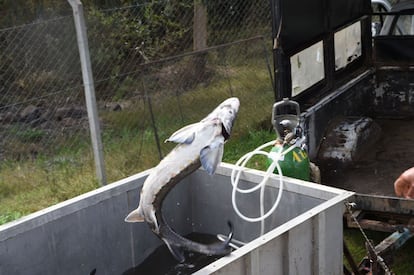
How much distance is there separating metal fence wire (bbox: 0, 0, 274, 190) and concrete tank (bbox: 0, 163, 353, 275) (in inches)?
106

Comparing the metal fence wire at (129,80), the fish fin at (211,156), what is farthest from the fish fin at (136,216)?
the metal fence wire at (129,80)

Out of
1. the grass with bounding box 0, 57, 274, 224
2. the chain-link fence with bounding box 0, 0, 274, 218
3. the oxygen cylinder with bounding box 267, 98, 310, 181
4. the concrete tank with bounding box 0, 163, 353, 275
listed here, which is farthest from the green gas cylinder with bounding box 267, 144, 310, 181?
the chain-link fence with bounding box 0, 0, 274, 218

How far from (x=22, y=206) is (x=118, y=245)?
8.76 feet

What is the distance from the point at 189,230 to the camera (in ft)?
14.6

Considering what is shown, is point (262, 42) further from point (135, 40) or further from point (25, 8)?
point (25, 8)

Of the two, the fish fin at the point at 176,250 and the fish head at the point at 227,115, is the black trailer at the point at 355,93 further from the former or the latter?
the fish head at the point at 227,115

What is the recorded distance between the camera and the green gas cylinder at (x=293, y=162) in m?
4.25

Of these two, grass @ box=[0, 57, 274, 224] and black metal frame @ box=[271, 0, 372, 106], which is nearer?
black metal frame @ box=[271, 0, 372, 106]

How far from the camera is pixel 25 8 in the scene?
374 inches

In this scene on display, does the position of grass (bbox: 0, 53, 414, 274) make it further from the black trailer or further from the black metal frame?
the black metal frame

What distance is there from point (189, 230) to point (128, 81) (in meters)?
4.55

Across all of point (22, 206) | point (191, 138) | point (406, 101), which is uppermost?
point (191, 138)

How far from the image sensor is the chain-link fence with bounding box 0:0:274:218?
7.41m

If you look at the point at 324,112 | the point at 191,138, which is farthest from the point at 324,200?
the point at 324,112
